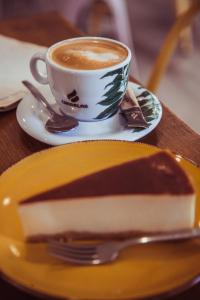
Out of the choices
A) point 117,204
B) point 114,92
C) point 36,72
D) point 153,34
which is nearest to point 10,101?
point 36,72

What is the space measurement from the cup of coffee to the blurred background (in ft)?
1.62

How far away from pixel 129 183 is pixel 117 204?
0.02 metres

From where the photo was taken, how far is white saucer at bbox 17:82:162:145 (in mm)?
585

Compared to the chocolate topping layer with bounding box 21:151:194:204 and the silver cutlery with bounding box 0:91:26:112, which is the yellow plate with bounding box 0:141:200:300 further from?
the silver cutlery with bounding box 0:91:26:112

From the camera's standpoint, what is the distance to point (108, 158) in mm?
512

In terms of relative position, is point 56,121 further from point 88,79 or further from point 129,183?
point 129,183

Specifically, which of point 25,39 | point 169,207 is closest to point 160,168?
point 169,207

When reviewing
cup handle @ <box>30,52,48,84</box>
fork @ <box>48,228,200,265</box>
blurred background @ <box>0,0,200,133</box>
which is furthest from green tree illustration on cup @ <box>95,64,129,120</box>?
blurred background @ <box>0,0,200,133</box>

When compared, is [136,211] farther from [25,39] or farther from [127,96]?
[25,39]

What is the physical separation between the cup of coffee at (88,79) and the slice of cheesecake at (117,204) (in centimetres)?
17

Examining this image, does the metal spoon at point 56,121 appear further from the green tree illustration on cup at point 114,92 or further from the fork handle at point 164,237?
the fork handle at point 164,237

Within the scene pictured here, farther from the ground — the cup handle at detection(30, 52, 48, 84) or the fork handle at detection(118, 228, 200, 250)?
the cup handle at detection(30, 52, 48, 84)

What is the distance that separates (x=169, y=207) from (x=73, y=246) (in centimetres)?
10

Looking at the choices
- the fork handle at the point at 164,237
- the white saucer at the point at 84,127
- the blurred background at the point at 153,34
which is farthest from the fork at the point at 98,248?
the blurred background at the point at 153,34
